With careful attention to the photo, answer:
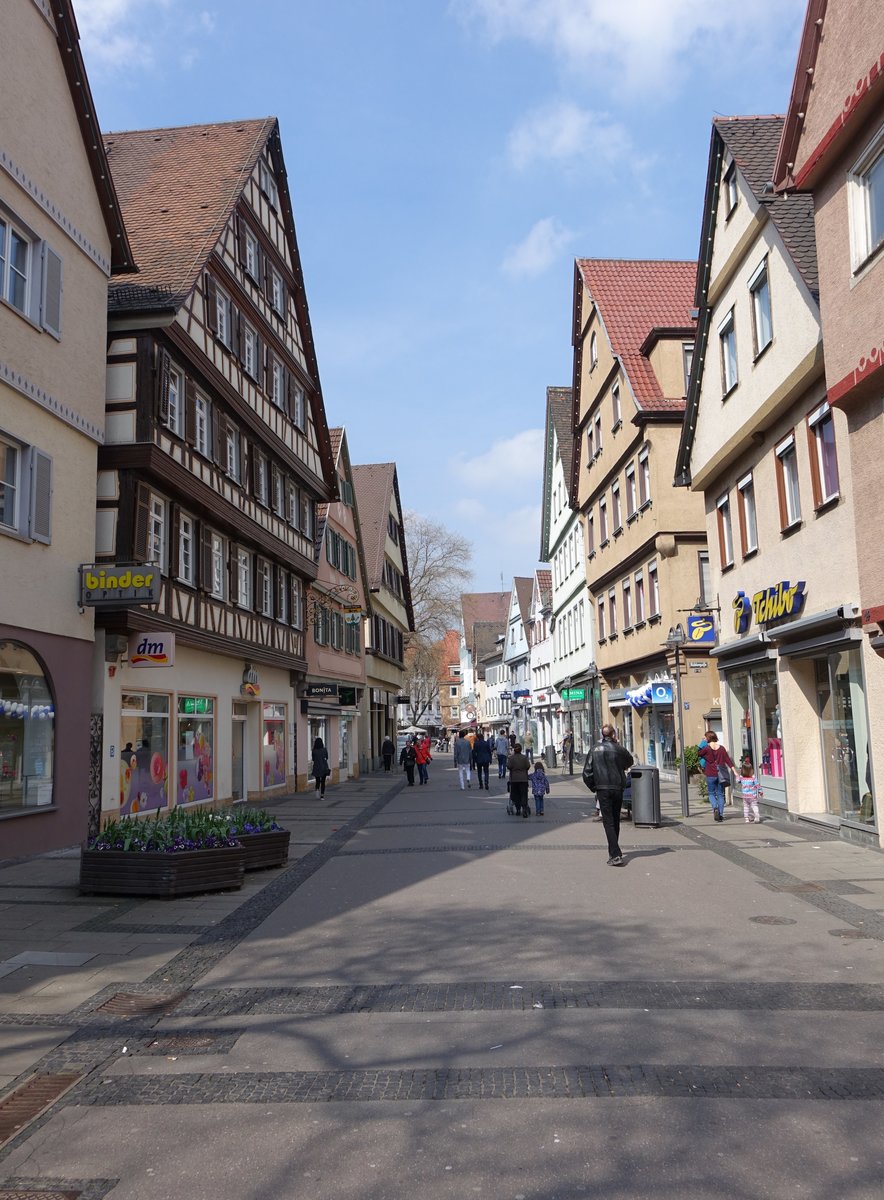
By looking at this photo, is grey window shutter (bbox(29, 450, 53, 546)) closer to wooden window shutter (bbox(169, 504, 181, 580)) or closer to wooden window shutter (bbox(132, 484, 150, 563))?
wooden window shutter (bbox(132, 484, 150, 563))

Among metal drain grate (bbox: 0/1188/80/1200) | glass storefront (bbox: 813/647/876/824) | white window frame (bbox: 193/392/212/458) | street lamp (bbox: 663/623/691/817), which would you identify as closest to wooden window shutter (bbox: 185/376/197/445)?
white window frame (bbox: 193/392/212/458)

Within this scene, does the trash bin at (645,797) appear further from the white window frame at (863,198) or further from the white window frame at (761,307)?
the white window frame at (863,198)

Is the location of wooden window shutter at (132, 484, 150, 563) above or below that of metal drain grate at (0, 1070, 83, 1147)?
above

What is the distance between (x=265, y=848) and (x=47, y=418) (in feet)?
24.0

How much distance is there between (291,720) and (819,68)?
70.3ft

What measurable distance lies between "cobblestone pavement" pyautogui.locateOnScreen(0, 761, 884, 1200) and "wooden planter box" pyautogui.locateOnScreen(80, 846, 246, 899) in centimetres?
26

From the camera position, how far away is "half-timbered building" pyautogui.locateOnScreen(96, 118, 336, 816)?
18.0 m

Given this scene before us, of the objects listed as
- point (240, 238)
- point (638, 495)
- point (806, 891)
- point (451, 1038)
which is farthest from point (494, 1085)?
point (638, 495)

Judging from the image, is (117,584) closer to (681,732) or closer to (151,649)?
(151,649)

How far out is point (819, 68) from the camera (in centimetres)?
Answer: 1420

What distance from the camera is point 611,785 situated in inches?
534

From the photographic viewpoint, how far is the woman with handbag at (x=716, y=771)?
61.1 feet

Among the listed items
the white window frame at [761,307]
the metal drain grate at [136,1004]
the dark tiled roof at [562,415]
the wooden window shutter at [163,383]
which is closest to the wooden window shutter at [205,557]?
the wooden window shutter at [163,383]

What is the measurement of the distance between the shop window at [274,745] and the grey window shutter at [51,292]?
1365 cm
